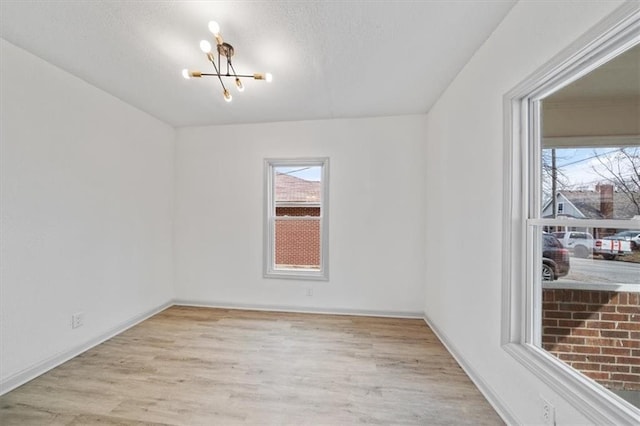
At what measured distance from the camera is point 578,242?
1.34 metres

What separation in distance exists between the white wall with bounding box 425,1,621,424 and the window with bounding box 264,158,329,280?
60.2 inches

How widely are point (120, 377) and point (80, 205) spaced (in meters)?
1.61

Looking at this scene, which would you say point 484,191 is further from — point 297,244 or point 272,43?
point 297,244

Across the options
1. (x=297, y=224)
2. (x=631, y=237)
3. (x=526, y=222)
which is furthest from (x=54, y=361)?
(x=631, y=237)

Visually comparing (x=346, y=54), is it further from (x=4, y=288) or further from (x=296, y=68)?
(x=4, y=288)

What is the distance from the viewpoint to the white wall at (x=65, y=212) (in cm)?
199

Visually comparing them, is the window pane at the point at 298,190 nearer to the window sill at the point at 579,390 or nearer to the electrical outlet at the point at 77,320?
the electrical outlet at the point at 77,320

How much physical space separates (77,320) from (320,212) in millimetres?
2788

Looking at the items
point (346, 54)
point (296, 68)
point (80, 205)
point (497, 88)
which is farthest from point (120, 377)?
point (497, 88)

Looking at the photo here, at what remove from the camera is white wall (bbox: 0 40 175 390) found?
1.99 metres

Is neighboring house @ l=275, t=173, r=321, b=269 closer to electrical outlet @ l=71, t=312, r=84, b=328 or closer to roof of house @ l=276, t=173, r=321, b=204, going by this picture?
roof of house @ l=276, t=173, r=321, b=204

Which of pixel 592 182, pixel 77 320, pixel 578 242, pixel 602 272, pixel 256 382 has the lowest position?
pixel 256 382

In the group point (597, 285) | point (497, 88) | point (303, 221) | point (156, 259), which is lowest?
point (156, 259)

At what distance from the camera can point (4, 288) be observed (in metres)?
1.94
